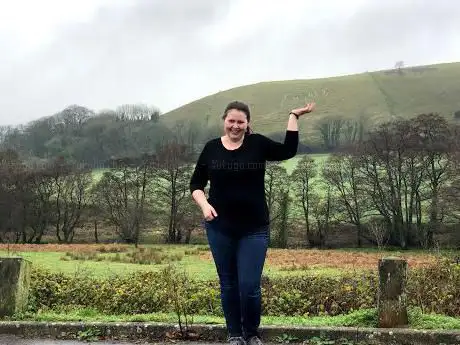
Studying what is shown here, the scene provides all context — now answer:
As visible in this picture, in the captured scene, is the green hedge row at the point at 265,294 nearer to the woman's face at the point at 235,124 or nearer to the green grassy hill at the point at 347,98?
the woman's face at the point at 235,124

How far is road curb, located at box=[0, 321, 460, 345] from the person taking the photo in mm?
5328

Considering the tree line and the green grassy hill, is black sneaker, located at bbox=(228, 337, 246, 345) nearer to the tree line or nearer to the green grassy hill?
the tree line

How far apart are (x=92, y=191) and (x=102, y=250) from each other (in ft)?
94.4

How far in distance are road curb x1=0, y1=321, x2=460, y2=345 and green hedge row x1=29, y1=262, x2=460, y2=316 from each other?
2.38 meters

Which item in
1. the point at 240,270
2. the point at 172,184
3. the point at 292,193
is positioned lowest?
the point at 240,270

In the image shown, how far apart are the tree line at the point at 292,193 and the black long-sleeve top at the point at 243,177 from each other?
45.5m

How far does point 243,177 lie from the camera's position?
16.2 ft

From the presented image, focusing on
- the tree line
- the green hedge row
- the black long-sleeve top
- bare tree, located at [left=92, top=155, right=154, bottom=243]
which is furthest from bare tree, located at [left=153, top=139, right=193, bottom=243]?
the black long-sleeve top

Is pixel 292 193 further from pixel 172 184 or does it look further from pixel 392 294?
pixel 392 294

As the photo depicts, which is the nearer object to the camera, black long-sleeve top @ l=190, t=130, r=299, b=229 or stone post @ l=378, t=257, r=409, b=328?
black long-sleeve top @ l=190, t=130, r=299, b=229

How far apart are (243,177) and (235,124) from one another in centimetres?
50

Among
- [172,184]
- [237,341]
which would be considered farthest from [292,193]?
[237,341]

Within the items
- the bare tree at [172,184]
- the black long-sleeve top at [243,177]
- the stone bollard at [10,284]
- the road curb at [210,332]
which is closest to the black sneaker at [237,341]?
the road curb at [210,332]

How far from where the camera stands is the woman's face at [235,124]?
5074 mm
